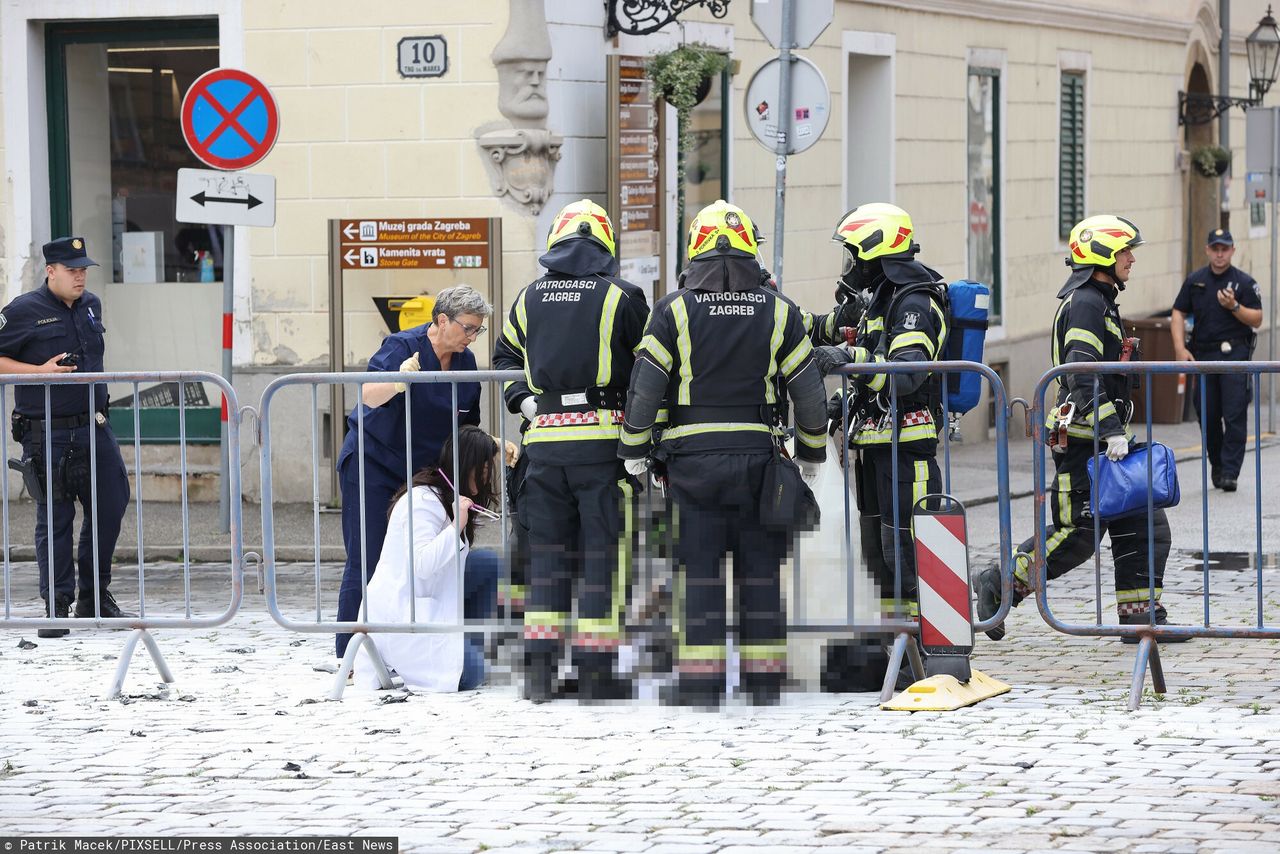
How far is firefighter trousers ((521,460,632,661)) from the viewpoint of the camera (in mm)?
7754

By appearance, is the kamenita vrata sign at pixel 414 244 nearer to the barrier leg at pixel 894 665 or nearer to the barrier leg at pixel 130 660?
the barrier leg at pixel 130 660

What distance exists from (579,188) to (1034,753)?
8.24m

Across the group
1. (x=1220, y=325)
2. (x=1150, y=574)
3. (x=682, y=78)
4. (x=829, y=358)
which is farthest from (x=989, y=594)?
(x=1220, y=325)

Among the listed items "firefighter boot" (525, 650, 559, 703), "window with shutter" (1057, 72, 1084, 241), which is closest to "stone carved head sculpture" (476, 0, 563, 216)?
"firefighter boot" (525, 650, 559, 703)

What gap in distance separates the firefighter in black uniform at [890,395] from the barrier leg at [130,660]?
2806 mm

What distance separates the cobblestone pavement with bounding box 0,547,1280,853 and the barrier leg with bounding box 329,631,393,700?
88 mm

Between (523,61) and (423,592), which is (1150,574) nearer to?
(423,592)

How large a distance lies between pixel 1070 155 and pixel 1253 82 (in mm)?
4539

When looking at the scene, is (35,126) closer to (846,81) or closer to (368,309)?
(368,309)

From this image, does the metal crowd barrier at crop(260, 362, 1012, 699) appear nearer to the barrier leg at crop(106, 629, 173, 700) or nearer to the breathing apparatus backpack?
the breathing apparatus backpack

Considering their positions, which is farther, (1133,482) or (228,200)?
(228,200)

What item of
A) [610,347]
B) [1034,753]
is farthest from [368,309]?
[1034,753]

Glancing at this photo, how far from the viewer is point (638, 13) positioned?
47.8 feet

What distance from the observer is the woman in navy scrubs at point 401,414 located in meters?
8.37
